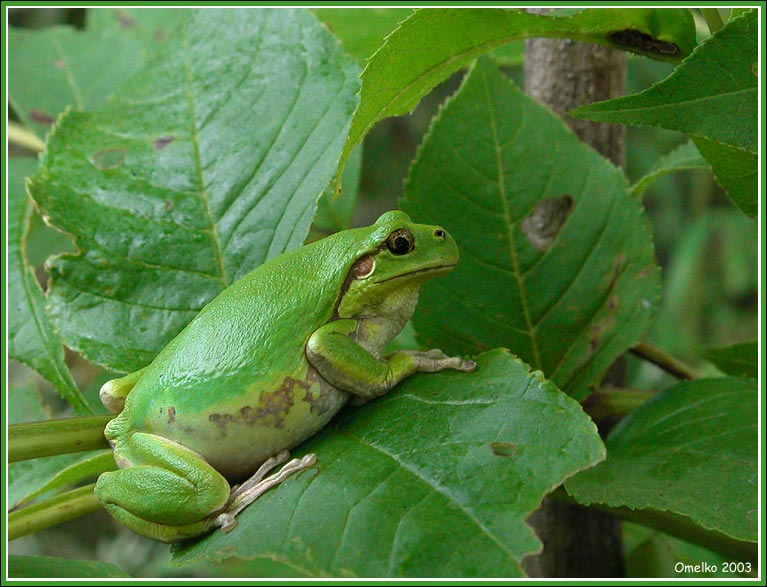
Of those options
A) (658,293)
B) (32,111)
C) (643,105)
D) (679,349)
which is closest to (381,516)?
(643,105)

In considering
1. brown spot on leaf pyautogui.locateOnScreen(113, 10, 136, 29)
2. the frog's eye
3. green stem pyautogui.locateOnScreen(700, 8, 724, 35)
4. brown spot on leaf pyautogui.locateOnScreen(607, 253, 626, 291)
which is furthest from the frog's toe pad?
brown spot on leaf pyautogui.locateOnScreen(113, 10, 136, 29)

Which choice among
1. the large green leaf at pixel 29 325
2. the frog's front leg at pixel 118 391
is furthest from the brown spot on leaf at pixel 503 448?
the large green leaf at pixel 29 325

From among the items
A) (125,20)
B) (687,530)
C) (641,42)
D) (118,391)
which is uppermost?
(125,20)

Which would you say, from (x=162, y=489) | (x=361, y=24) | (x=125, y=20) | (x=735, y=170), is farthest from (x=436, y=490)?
(x=125, y=20)

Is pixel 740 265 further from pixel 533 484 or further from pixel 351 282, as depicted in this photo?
pixel 533 484

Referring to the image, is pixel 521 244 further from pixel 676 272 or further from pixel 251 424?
pixel 676 272

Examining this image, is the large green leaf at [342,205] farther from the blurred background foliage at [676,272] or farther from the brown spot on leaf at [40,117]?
the blurred background foliage at [676,272]
